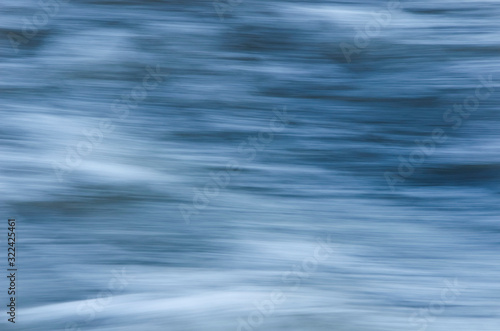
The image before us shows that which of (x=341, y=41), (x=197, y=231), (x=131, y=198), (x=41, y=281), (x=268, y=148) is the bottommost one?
(x=41, y=281)

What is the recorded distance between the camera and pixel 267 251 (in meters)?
2.38

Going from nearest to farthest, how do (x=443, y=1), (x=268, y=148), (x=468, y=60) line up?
(x=268, y=148) → (x=468, y=60) → (x=443, y=1)

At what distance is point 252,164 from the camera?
290 cm

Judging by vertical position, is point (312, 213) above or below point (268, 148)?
below

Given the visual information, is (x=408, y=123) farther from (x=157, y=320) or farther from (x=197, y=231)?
(x=157, y=320)

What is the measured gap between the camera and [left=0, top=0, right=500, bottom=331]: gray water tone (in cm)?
215

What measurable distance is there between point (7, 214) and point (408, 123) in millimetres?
1939

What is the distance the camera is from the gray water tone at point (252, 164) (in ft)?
7.04

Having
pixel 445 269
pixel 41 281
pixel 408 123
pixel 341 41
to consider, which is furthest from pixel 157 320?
pixel 341 41

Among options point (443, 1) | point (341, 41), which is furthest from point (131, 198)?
point (443, 1)

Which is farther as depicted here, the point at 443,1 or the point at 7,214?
the point at 443,1

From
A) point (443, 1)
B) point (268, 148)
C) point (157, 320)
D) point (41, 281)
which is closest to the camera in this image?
point (157, 320)

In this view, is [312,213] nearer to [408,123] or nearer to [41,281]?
[408,123]

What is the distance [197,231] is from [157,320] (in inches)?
22.0
